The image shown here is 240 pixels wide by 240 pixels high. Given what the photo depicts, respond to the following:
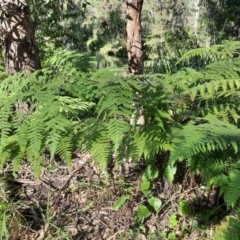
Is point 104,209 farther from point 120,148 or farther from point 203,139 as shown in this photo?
point 203,139

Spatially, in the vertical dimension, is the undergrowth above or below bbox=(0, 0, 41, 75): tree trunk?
below

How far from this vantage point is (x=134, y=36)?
3869 mm

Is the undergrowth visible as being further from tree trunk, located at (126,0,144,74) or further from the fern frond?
tree trunk, located at (126,0,144,74)

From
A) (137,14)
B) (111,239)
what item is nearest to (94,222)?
(111,239)

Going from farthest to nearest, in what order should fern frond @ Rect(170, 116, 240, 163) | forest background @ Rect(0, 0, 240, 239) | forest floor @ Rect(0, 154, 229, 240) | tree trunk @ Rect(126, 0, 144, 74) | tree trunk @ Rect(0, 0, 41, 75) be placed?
tree trunk @ Rect(126, 0, 144, 74) → tree trunk @ Rect(0, 0, 41, 75) → forest floor @ Rect(0, 154, 229, 240) → forest background @ Rect(0, 0, 240, 239) → fern frond @ Rect(170, 116, 240, 163)

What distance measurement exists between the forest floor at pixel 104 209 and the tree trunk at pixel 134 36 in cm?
153

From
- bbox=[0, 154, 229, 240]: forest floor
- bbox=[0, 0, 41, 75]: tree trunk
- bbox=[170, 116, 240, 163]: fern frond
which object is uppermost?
bbox=[0, 0, 41, 75]: tree trunk

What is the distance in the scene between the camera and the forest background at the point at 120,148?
5.24ft

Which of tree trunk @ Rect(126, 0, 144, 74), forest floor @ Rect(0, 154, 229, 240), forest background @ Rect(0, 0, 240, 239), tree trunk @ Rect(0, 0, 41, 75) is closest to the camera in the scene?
forest background @ Rect(0, 0, 240, 239)

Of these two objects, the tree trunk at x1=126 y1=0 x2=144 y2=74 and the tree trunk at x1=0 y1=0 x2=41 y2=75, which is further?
the tree trunk at x1=126 y1=0 x2=144 y2=74

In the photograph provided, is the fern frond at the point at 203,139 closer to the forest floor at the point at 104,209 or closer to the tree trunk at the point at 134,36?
the forest floor at the point at 104,209

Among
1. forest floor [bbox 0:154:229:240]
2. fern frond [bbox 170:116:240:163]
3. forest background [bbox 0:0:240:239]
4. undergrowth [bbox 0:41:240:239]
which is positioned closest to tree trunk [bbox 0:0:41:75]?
forest background [bbox 0:0:240:239]

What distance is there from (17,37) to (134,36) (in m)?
1.66

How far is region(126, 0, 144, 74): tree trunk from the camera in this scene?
374 cm
